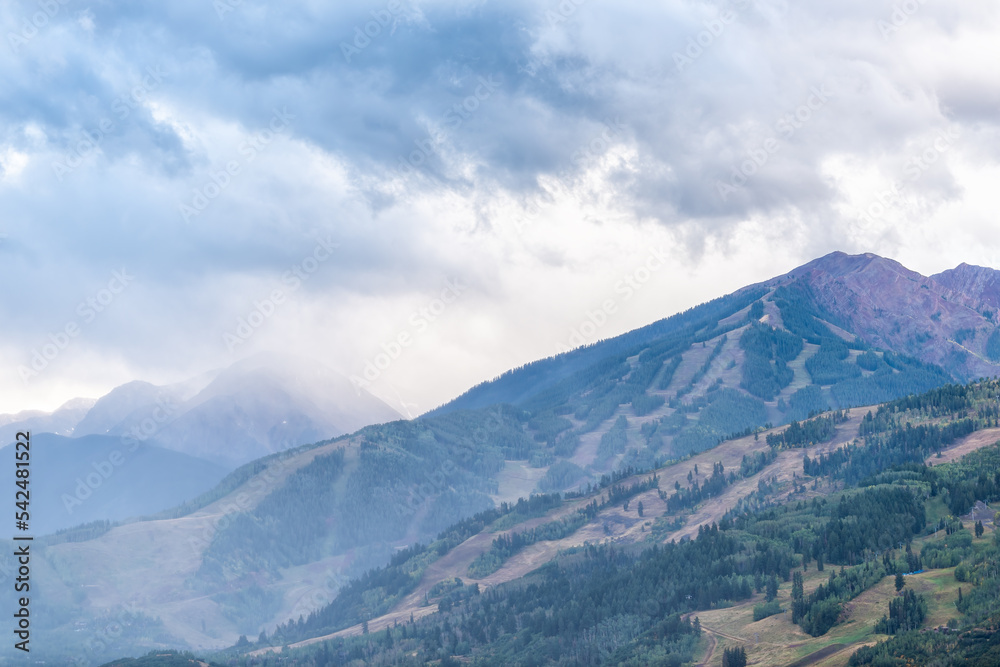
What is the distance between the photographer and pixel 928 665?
199 meters

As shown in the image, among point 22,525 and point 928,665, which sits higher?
point 22,525

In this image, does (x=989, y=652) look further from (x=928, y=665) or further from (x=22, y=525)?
(x=22, y=525)

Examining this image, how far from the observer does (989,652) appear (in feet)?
634

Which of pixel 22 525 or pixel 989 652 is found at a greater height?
pixel 22 525

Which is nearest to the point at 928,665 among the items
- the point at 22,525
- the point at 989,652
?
the point at 989,652

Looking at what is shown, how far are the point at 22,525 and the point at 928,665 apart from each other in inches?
6521

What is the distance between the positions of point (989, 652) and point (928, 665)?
35.9 feet

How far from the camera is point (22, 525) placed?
196 m

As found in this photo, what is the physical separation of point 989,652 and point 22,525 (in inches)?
6838
